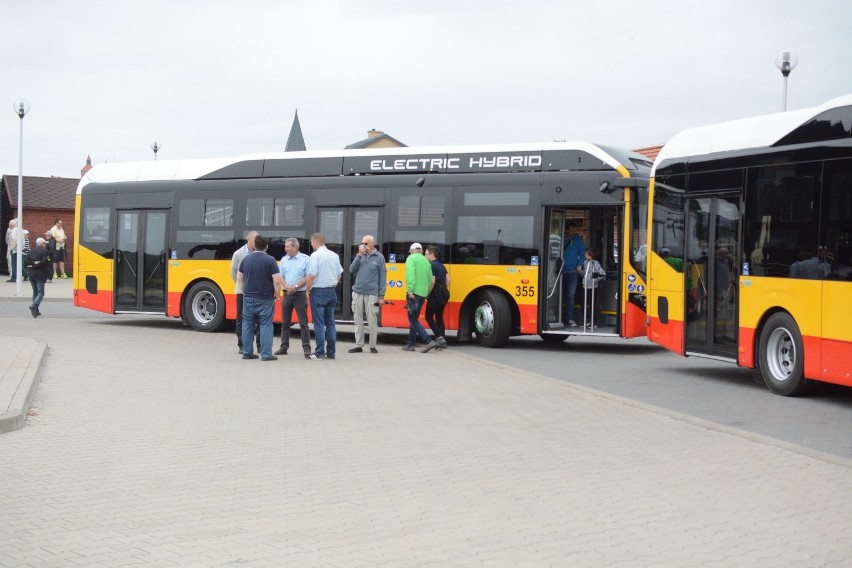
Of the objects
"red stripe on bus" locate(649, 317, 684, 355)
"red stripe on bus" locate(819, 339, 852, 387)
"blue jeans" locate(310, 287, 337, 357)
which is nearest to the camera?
"red stripe on bus" locate(819, 339, 852, 387)

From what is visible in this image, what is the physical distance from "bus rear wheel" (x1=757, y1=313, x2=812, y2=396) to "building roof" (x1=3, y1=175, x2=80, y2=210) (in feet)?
132

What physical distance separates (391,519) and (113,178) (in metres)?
18.5

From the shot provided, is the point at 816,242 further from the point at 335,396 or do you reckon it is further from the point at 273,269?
the point at 273,269

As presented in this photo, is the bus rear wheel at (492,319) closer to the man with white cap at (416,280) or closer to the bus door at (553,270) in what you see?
the bus door at (553,270)

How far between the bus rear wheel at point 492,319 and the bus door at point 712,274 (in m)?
4.24

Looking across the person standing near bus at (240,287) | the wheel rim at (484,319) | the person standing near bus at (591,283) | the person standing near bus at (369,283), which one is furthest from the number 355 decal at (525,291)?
the person standing near bus at (240,287)

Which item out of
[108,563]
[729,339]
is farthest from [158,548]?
[729,339]

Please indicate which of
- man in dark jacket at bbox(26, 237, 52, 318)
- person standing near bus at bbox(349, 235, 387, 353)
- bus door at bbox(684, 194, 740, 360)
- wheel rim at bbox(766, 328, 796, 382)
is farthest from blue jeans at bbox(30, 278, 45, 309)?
wheel rim at bbox(766, 328, 796, 382)

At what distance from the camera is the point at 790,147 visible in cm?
1284

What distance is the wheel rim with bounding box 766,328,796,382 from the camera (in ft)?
42.7

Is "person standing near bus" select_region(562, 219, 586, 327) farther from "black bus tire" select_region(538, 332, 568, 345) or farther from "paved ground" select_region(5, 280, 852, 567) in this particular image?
"paved ground" select_region(5, 280, 852, 567)

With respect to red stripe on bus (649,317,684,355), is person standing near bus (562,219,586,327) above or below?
above

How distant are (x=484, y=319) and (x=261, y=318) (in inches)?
176

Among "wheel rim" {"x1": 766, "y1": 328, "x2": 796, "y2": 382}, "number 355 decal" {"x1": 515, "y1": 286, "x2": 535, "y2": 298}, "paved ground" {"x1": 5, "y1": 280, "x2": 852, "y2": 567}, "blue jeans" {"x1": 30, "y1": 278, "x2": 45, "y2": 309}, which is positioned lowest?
"paved ground" {"x1": 5, "y1": 280, "x2": 852, "y2": 567}
